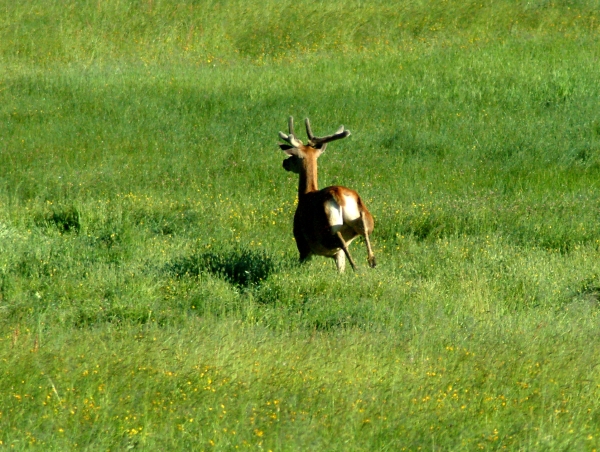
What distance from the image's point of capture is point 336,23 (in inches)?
969

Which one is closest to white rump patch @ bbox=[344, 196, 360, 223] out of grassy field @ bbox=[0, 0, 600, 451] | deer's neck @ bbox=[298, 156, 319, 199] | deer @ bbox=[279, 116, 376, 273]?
deer @ bbox=[279, 116, 376, 273]

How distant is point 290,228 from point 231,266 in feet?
9.24

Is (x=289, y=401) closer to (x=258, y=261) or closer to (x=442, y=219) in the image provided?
(x=258, y=261)

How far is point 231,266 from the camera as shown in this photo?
9.99 metres

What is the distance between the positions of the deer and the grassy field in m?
0.26

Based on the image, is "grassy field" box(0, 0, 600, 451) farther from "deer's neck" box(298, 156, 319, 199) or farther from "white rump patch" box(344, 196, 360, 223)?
"deer's neck" box(298, 156, 319, 199)

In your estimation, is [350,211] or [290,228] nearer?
[350,211]

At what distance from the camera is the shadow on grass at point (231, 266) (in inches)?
383

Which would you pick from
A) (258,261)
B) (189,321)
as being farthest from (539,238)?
(189,321)

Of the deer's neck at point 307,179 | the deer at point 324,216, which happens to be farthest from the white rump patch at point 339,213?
the deer's neck at point 307,179

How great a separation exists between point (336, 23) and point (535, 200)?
38.6 feet

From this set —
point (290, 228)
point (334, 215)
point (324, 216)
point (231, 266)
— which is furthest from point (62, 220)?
point (334, 215)

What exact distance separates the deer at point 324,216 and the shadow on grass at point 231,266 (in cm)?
49

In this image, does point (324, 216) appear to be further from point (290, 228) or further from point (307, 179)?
point (290, 228)
